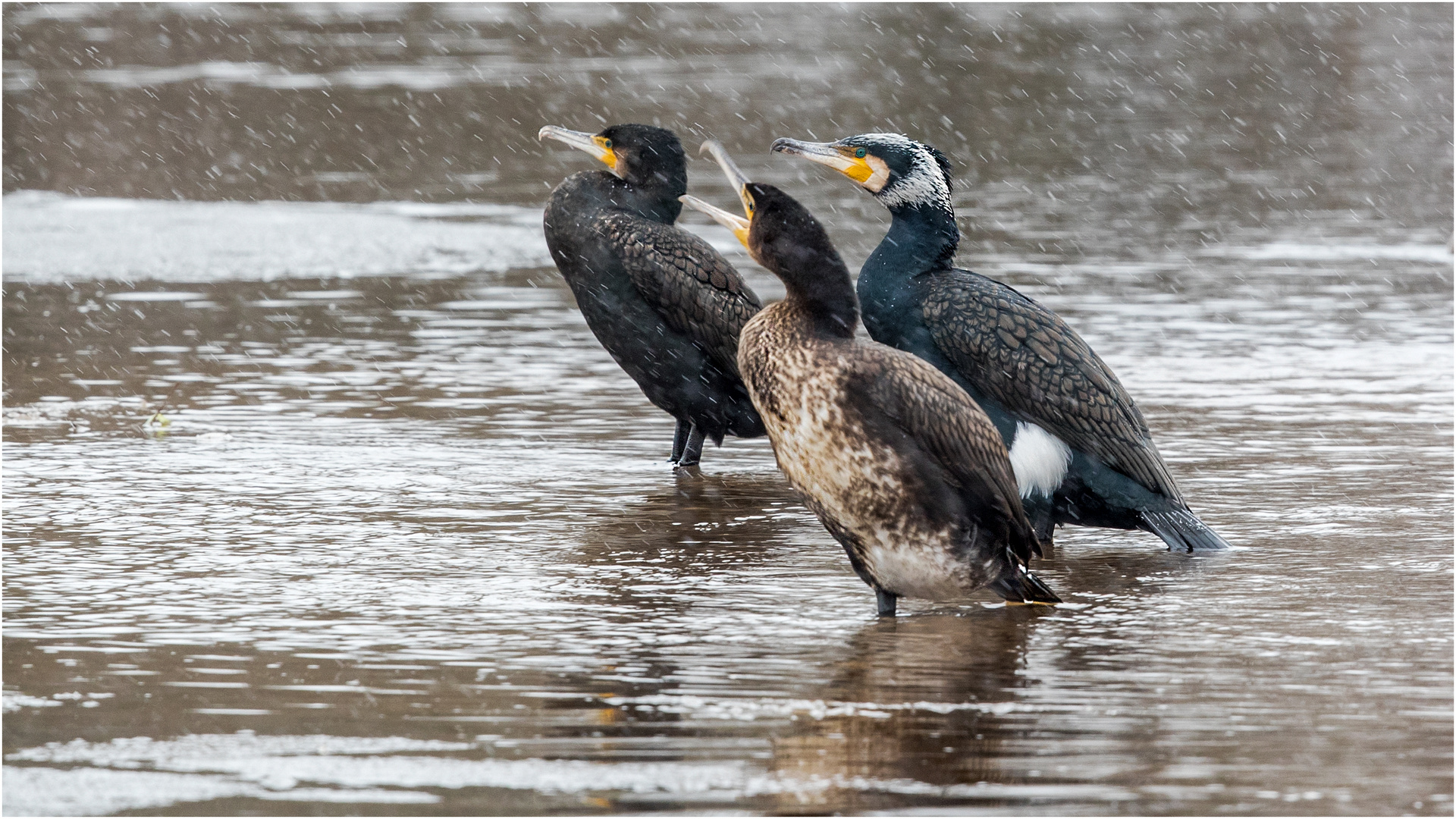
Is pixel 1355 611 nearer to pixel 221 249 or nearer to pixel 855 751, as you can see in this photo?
pixel 855 751

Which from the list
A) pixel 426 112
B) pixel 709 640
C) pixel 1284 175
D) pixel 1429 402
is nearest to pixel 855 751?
pixel 709 640

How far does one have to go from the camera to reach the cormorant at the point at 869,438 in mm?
5461

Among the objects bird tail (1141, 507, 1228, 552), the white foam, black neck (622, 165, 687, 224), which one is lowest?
the white foam

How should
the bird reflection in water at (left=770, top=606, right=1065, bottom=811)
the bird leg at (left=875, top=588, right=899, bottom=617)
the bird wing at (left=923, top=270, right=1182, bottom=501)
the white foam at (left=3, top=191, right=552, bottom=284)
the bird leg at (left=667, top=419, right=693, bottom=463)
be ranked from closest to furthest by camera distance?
the bird reflection in water at (left=770, top=606, right=1065, bottom=811), the bird leg at (left=875, top=588, right=899, bottom=617), the bird wing at (left=923, top=270, right=1182, bottom=501), the bird leg at (left=667, top=419, right=693, bottom=463), the white foam at (left=3, top=191, right=552, bottom=284)

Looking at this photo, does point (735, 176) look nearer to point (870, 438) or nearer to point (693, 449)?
point (870, 438)

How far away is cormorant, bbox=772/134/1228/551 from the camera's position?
21.5 ft

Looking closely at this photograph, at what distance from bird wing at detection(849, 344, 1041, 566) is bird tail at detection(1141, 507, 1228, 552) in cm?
100

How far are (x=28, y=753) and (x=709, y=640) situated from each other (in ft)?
5.98

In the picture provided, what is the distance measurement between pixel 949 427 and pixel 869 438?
0.25 m

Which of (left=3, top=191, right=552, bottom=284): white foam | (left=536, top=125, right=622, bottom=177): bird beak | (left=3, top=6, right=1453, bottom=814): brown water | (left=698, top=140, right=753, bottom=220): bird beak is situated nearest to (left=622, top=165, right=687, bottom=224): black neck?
(left=536, top=125, right=622, bottom=177): bird beak

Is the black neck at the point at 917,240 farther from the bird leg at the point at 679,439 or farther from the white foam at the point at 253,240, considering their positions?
the white foam at the point at 253,240

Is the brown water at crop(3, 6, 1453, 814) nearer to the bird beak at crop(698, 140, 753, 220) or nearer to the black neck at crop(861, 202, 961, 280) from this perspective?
the black neck at crop(861, 202, 961, 280)

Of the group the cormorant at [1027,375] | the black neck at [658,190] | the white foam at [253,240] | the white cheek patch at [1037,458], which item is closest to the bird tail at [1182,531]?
the cormorant at [1027,375]

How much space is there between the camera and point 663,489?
25.3 ft
